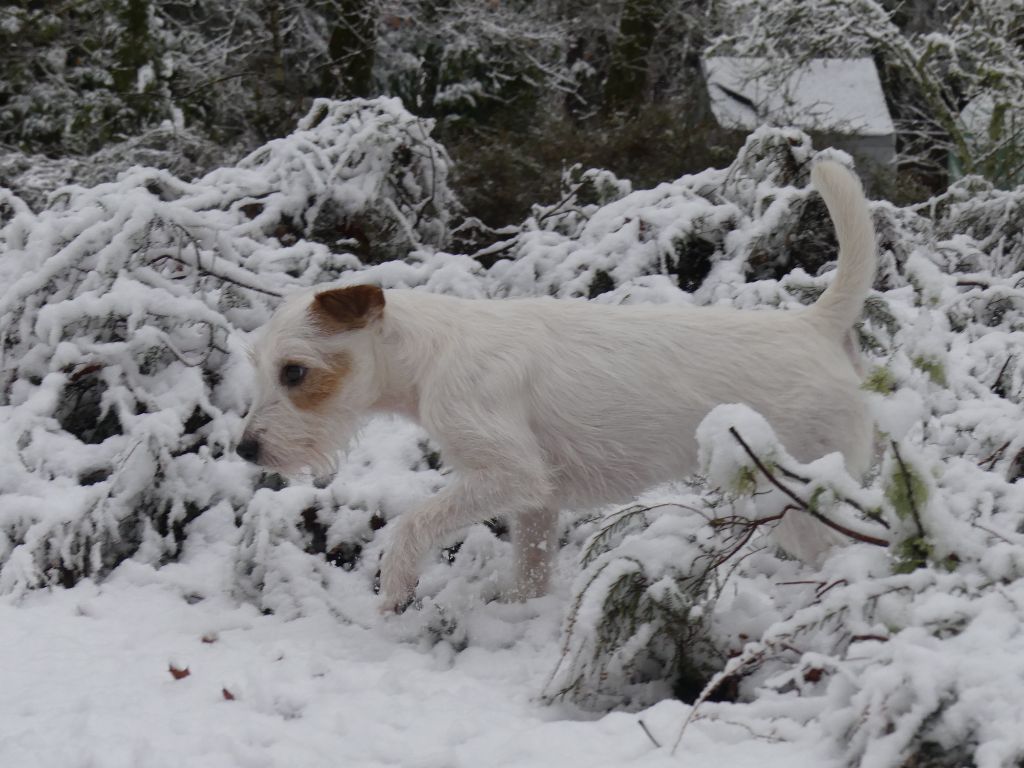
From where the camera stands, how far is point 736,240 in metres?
6.17

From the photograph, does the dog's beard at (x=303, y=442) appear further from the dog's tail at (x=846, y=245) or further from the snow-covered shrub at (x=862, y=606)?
the dog's tail at (x=846, y=245)

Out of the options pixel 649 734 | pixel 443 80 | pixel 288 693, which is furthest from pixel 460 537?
pixel 443 80

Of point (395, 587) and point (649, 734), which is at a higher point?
point (649, 734)

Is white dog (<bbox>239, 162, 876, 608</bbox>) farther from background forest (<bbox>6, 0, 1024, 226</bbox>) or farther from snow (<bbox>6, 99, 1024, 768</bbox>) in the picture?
background forest (<bbox>6, 0, 1024, 226</bbox>)

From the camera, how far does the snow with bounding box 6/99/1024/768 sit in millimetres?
2545

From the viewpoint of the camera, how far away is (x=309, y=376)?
3818mm

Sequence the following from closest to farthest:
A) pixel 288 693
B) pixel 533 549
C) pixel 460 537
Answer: pixel 288 693 < pixel 533 549 < pixel 460 537

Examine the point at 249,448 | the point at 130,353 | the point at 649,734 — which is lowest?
the point at 130,353

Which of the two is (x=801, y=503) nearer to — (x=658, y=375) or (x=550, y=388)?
(x=658, y=375)

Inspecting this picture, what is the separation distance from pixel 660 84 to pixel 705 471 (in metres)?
20.9

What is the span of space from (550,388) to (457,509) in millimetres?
533

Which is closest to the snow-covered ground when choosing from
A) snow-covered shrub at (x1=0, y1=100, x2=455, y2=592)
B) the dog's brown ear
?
snow-covered shrub at (x1=0, y1=100, x2=455, y2=592)

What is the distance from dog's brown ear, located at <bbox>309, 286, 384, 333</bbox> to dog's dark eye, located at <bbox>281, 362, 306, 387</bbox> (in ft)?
0.55

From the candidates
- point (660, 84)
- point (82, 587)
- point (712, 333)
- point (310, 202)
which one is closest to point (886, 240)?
point (712, 333)
